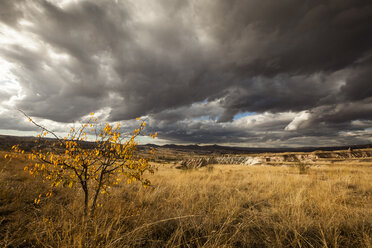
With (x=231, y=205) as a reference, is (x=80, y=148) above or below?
above

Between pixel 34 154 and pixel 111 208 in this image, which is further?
pixel 111 208

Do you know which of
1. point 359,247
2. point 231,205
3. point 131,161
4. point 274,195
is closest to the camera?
point 359,247

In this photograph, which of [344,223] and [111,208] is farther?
[111,208]

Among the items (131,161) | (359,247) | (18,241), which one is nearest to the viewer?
(18,241)

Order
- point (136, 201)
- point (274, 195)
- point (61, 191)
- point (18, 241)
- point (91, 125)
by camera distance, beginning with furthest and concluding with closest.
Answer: point (274, 195) → point (61, 191) → point (136, 201) → point (91, 125) → point (18, 241)

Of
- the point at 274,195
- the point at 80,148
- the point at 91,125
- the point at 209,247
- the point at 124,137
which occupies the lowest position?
the point at 274,195

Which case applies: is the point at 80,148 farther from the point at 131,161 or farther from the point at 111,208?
the point at 111,208

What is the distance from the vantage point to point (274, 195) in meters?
5.32

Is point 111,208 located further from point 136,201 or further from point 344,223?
point 344,223

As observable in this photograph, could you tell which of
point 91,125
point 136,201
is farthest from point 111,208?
point 91,125

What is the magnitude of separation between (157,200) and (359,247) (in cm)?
421

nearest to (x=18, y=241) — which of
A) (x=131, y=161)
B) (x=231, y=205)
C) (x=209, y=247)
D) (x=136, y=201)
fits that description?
(x=131, y=161)

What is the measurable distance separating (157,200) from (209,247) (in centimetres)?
278

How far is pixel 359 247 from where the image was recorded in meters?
2.44
